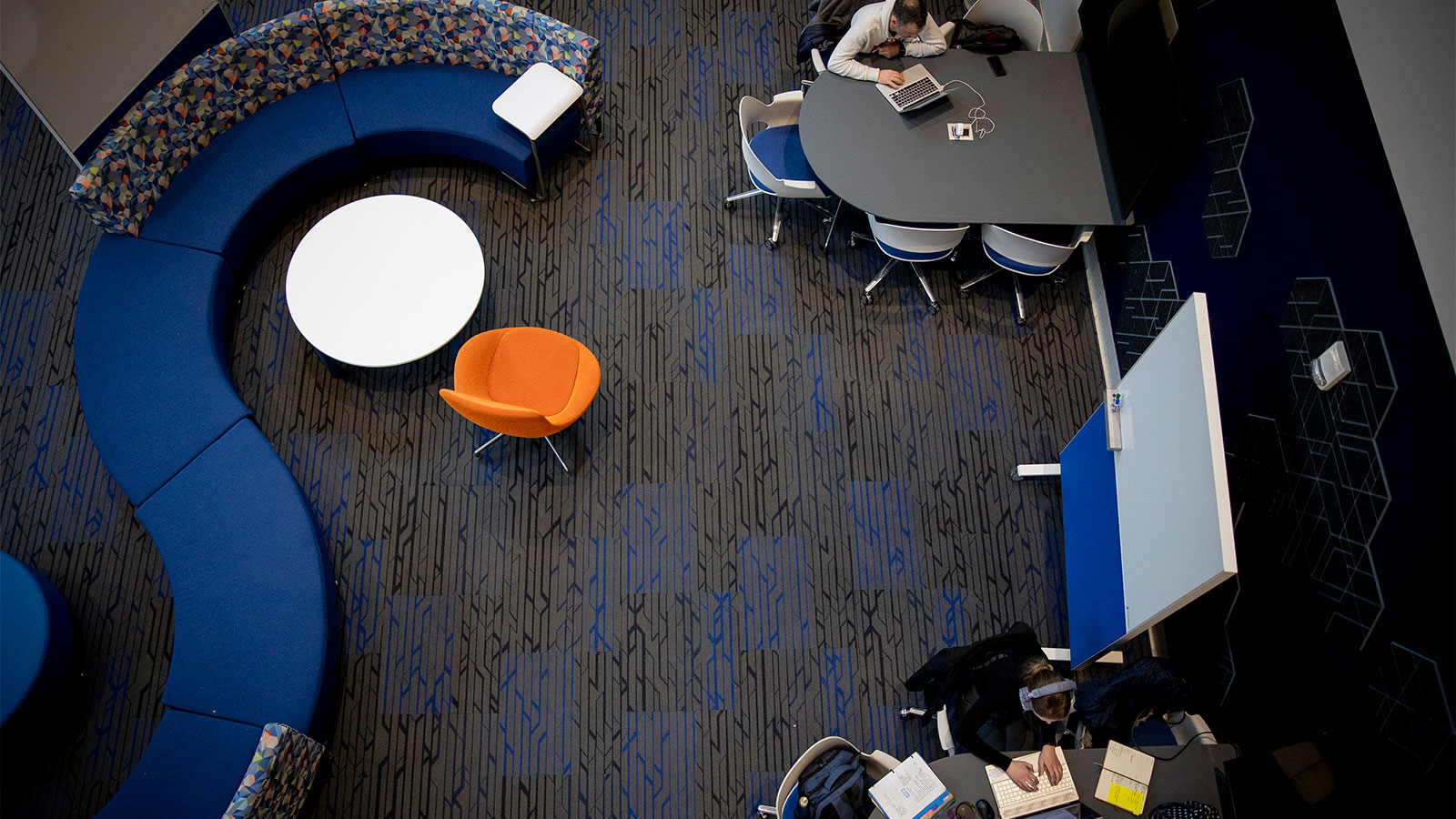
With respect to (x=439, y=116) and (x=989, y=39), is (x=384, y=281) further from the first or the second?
(x=989, y=39)

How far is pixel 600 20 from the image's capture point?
5820 mm

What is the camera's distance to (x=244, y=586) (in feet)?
12.7

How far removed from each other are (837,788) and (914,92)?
11.7 ft

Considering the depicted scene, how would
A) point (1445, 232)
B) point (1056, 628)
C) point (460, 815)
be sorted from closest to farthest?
point (1445, 232) → point (460, 815) → point (1056, 628)

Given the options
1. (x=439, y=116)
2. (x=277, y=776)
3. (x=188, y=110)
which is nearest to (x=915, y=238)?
(x=439, y=116)

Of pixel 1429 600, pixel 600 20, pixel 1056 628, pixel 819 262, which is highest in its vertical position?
pixel 600 20

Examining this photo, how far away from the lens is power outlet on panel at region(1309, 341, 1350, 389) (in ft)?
10.4

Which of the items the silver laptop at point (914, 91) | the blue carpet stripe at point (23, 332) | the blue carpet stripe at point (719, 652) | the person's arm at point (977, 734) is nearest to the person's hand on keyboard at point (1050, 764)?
the person's arm at point (977, 734)

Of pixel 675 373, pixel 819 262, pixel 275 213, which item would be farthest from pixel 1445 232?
pixel 275 213

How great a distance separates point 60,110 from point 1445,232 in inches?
236

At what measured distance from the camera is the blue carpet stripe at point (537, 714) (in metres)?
4.05

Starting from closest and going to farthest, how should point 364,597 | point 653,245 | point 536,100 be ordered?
1. point 364,597
2. point 536,100
3. point 653,245

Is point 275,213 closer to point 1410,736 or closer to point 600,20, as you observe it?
point 600,20

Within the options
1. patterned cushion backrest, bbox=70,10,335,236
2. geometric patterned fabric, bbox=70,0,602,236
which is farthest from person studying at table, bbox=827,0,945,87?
patterned cushion backrest, bbox=70,10,335,236
